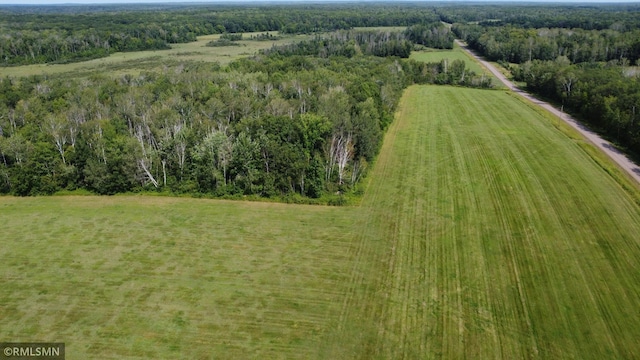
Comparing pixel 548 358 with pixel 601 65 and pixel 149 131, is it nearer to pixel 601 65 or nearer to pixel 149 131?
pixel 149 131

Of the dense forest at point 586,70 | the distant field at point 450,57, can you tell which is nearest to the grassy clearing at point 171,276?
the dense forest at point 586,70

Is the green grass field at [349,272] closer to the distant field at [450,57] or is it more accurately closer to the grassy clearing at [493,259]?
the grassy clearing at [493,259]

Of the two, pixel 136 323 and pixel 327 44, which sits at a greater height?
pixel 327 44

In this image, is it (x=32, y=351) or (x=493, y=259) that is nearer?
(x=32, y=351)

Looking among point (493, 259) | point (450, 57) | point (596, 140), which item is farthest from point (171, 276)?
point (450, 57)

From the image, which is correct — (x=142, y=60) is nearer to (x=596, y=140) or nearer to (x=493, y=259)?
(x=596, y=140)

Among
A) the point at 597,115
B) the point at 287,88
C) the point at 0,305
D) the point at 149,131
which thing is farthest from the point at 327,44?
the point at 0,305
